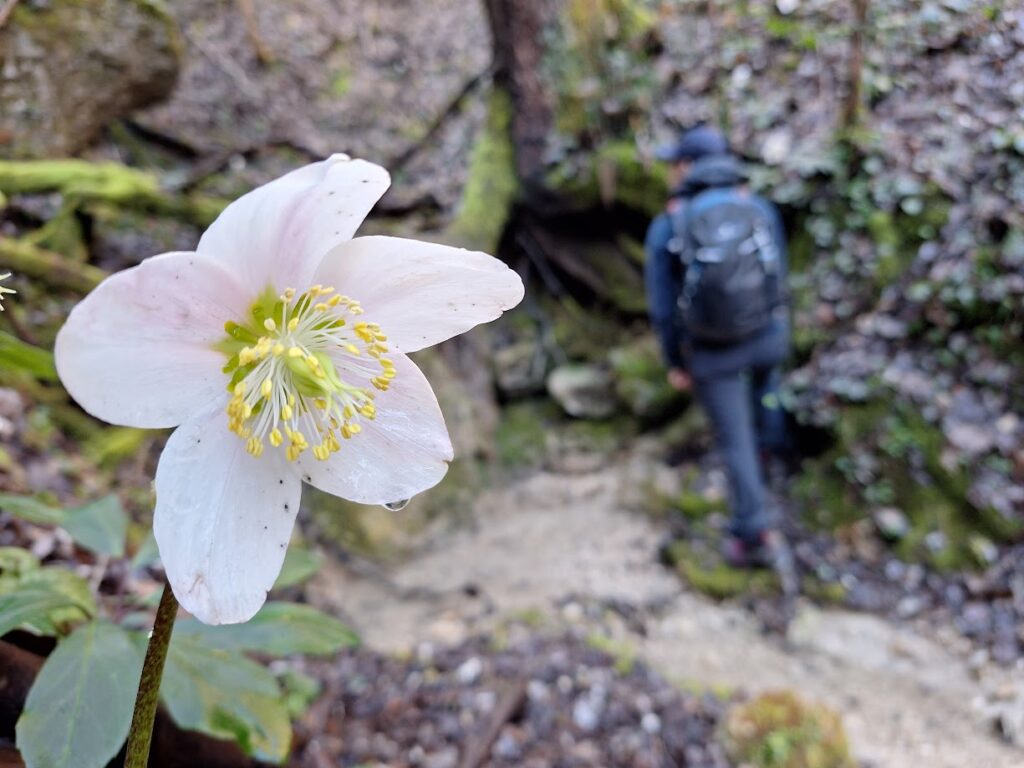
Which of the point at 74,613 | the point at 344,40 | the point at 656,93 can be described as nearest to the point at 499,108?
the point at 656,93

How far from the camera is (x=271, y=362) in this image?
0.72 metres

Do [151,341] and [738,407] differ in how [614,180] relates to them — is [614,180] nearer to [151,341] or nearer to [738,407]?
[738,407]

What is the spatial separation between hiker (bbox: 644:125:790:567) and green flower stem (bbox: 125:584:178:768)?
2.62m

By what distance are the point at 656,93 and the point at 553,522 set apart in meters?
3.02

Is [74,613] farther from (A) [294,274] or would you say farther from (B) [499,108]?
(B) [499,108]

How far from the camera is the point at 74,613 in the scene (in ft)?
3.31

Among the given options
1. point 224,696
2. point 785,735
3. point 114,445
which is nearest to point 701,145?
point 785,735

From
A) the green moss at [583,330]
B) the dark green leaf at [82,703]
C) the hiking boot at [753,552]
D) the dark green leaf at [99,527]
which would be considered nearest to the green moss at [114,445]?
the dark green leaf at [99,527]

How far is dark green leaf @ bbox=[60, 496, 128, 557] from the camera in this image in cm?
111

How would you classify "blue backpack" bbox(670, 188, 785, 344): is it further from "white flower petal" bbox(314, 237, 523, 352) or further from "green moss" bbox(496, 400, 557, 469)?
"white flower petal" bbox(314, 237, 523, 352)

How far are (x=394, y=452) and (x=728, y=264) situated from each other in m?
2.43

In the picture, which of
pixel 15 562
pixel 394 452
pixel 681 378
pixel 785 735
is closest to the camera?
pixel 394 452

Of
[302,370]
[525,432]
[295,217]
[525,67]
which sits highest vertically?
[295,217]

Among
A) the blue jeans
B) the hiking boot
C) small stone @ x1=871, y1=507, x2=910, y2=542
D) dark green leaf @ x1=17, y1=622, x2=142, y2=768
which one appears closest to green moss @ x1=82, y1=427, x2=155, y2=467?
dark green leaf @ x1=17, y1=622, x2=142, y2=768
